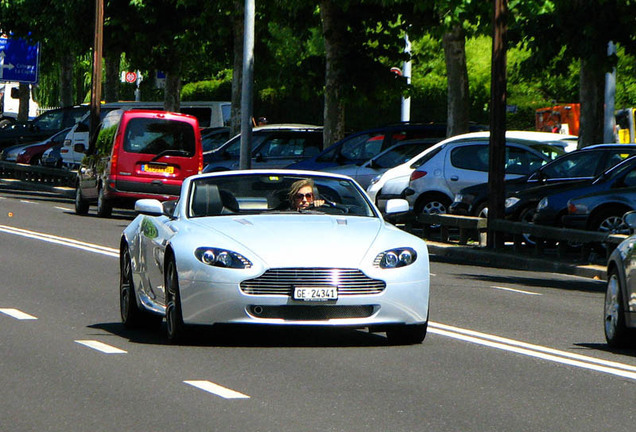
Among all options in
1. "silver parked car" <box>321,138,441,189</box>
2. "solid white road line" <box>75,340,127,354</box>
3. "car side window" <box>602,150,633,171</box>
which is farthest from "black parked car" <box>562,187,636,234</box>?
"solid white road line" <box>75,340,127,354</box>

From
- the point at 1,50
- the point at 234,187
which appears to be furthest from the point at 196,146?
the point at 1,50

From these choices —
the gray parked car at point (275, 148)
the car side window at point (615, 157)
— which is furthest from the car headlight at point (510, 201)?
the gray parked car at point (275, 148)

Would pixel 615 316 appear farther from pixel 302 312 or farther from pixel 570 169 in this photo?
pixel 570 169

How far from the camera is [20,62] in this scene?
5462 cm

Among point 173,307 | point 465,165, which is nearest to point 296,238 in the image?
point 173,307

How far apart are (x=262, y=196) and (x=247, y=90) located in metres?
22.4

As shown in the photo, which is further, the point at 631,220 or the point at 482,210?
the point at 482,210

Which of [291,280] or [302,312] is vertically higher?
[291,280]

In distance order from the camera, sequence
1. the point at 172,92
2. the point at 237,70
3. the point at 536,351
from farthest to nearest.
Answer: the point at 172,92, the point at 237,70, the point at 536,351

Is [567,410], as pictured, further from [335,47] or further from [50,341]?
[335,47]

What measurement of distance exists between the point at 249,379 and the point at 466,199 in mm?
16690

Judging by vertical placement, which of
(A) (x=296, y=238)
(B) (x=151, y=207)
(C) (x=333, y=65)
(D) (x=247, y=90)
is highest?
(C) (x=333, y=65)

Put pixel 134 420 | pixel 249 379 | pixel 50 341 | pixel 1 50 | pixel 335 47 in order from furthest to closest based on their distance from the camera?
1. pixel 1 50
2. pixel 335 47
3. pixel 50 341
4. pixel 249 379
5. pixel 134 420

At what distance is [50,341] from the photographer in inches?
445
